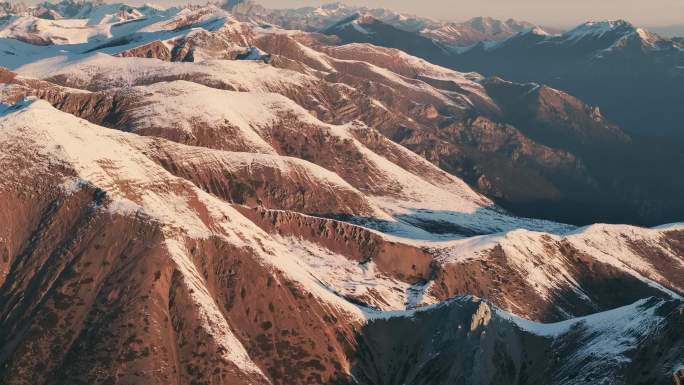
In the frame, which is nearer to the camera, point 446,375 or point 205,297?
point 446,375

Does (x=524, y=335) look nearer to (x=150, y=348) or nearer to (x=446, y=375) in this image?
(x=446, y=375)

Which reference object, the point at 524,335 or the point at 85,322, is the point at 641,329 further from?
the point at 85,322

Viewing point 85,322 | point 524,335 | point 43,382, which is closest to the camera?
point 43,382

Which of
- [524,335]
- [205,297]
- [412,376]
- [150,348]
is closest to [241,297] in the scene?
[205,297]

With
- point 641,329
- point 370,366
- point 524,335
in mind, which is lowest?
point 370,366

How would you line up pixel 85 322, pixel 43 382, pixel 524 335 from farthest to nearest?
pixel 524 335 → pixel 85 322 → pixel 43 382

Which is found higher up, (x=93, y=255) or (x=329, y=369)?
(x=93, y=255)

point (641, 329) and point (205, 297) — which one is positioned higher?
point (641, 329)

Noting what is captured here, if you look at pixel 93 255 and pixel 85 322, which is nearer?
pixel 85 322

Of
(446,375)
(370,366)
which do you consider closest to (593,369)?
(446,375)
